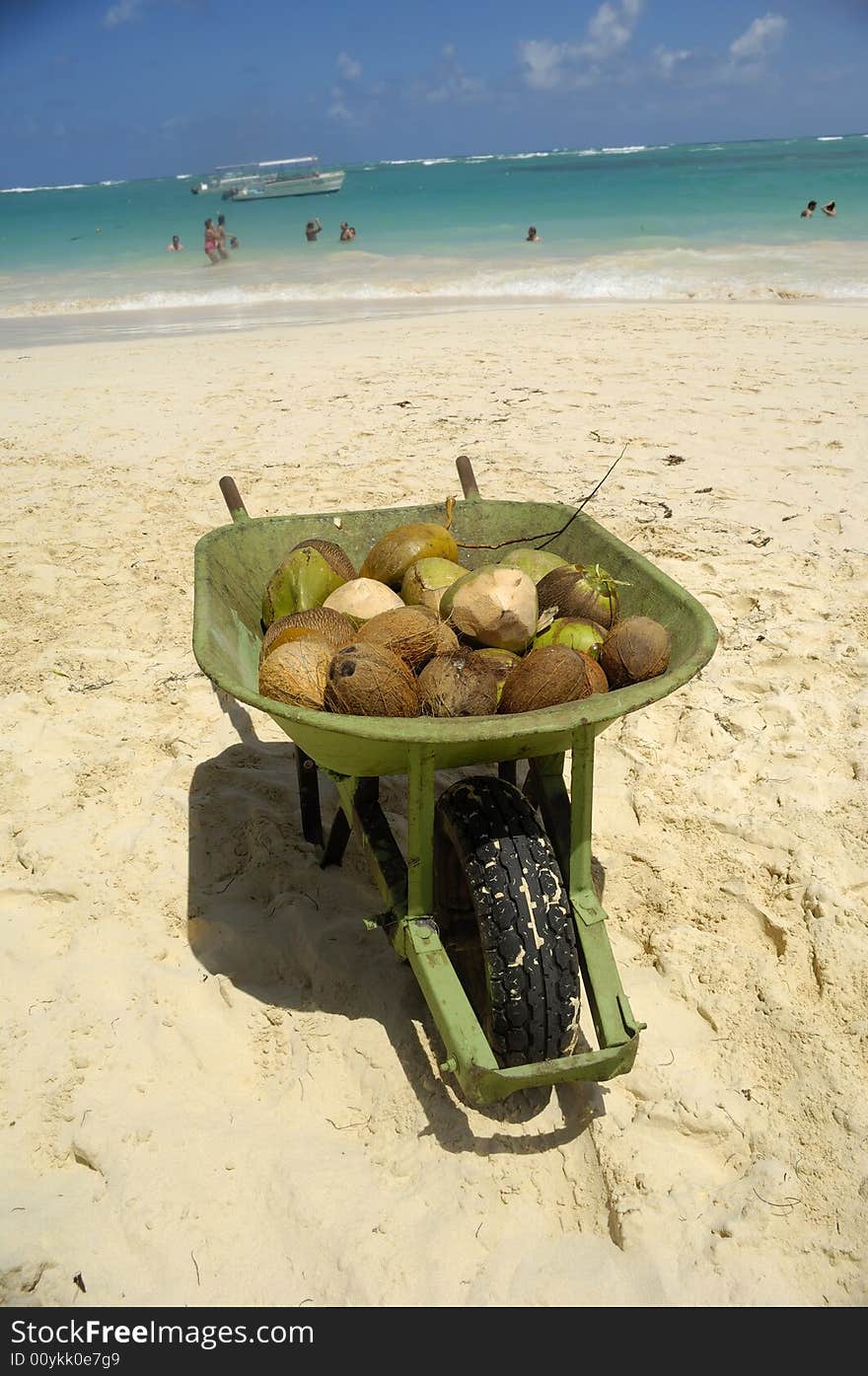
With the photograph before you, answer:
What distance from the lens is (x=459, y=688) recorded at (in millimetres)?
2043

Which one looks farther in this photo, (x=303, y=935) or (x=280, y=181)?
(x=280, y=181)

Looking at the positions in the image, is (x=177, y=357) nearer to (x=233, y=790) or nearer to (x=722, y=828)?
(x=233, y=790)

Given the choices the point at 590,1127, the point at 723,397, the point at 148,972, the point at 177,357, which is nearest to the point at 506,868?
the point at 590,1127

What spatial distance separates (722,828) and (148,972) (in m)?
1.78

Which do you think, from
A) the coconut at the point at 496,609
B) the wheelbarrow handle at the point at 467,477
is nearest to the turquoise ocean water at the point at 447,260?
the wheelbarrow handle at the point at 467,477

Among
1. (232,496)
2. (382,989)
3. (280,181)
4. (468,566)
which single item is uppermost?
(280,181)

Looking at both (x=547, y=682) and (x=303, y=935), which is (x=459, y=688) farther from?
(x=303, y=935)

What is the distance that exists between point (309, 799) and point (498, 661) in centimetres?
95

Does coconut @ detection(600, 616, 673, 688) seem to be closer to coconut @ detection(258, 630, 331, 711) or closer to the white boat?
coconut @ detection(258, 630, 331, 711)

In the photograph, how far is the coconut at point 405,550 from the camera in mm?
2719

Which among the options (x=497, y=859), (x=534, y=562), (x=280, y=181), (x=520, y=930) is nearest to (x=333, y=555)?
(x=534, y=562)

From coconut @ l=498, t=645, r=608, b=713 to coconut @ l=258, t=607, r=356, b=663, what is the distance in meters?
0.48

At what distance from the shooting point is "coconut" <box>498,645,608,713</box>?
1.99 metres

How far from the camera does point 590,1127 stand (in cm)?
206
